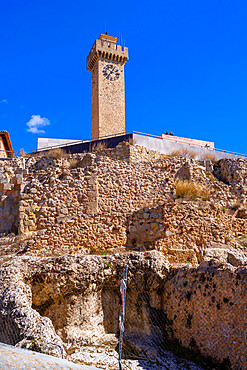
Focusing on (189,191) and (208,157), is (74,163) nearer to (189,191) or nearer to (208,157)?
(189,191)

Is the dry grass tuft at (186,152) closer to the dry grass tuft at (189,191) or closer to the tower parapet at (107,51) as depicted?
the dry grass tuft at (189,191)

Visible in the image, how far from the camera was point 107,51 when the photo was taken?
2655cm

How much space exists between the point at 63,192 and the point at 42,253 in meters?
2.68

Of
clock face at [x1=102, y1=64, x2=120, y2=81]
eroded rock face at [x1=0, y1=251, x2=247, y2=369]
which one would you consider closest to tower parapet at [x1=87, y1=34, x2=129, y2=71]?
clock face at [x1=102, y1=64, x2=120, y2=81]

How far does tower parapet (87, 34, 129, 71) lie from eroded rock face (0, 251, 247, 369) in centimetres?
2100

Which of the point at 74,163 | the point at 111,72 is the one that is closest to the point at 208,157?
the point at 74,163

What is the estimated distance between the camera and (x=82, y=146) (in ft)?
53.2

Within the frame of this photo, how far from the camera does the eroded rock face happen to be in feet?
23.5

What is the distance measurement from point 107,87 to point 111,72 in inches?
60.4

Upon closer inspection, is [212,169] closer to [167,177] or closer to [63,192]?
[167,177]

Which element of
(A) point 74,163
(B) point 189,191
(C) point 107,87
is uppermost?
(C) point 107,87

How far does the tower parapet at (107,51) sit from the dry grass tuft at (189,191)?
16.1 m

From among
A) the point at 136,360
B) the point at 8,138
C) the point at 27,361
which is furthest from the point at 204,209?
the point at 8,138

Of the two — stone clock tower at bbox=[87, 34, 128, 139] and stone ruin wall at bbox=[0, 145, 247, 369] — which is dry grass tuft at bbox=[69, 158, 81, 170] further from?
stone clock tower at bbox=[87, 34, 128, 139]
